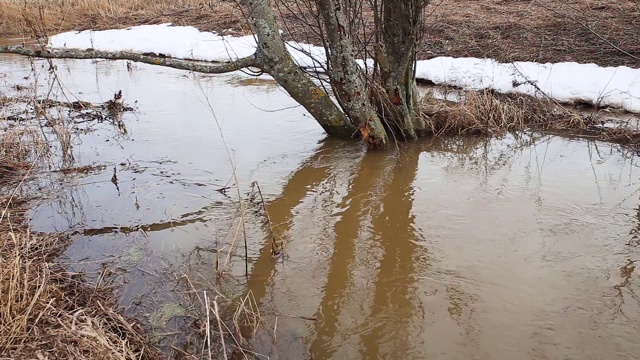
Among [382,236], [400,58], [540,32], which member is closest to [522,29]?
[540,32]

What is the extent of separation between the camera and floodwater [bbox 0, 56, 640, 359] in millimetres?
3010

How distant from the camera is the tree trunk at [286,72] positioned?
569 cm

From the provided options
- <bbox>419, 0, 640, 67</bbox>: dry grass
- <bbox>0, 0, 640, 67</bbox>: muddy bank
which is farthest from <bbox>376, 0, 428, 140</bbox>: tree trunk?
<bbox>419, 0, 640, 67</bbox>: dry grass

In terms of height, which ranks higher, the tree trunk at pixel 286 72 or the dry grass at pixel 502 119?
the tree trunk at pixel 286 72

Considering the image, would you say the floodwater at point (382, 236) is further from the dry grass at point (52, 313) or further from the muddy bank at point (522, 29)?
the muddy bank at point (522, 29)

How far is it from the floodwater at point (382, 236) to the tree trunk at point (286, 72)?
0.28m

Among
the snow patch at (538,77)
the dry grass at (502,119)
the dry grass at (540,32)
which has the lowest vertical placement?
the dry grass at (502,119)

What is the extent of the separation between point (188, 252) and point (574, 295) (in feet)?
9.06

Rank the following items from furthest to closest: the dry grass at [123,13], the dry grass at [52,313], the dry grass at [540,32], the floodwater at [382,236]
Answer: the dry grass at [123,13], the dry grass at [540,32], the floodwater at [382,236], the dry grass at [52,313]

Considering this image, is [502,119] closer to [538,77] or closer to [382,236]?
[538,77]

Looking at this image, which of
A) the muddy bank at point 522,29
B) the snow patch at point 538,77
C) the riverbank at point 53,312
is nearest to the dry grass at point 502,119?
the snow patch at point 538,77

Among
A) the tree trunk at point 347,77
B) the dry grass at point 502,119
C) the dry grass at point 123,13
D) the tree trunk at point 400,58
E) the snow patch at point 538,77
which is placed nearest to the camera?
the tree trunk at point 347,77

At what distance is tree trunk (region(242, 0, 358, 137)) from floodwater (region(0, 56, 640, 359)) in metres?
0.28

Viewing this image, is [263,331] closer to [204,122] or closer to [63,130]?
[63,130]
